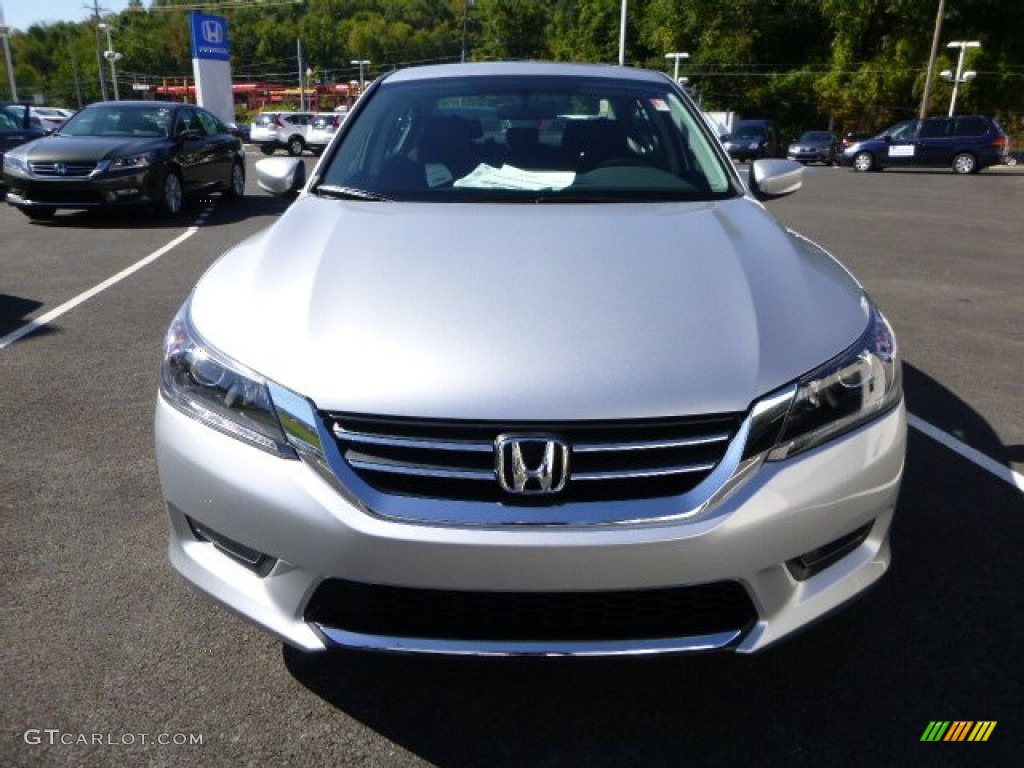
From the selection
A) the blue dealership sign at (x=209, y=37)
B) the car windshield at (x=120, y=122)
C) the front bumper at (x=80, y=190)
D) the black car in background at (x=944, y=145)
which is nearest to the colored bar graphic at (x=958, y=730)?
the front bumper at (x=80, y=190)

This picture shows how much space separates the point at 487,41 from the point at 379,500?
96.4 meters

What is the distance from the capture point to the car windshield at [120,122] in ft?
37.4

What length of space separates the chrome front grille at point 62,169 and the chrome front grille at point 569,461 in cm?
1005

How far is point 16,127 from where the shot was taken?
14.2 m

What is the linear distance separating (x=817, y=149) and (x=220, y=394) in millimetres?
33475

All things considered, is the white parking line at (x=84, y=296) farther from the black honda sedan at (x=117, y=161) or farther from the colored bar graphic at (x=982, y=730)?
the colored bar graphic at (x=982, y=730)

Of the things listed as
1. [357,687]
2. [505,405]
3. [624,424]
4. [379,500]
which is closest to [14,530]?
[357,687]

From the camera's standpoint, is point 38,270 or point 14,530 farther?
point 38,270

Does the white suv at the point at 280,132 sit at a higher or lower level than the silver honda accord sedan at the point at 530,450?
lower

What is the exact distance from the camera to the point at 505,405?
1.84 metres

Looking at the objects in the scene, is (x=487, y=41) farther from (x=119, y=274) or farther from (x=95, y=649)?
(x=95, y=649)

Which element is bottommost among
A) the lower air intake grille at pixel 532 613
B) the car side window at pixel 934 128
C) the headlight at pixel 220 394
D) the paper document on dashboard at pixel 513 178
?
the car side window at pixel 934 128

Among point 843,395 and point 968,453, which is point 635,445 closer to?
point 843,395

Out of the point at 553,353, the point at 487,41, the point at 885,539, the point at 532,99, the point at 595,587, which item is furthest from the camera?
the point at 487,41
